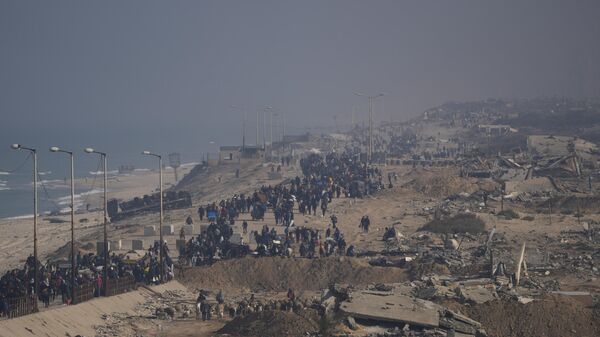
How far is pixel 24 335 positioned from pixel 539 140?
204 ft

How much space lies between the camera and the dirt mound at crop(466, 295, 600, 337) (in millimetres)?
24250

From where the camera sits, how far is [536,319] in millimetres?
24516

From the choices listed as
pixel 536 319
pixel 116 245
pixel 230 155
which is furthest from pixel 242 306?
pixel 230 155

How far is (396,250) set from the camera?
36.4 metres

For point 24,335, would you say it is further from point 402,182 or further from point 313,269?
point 402,182

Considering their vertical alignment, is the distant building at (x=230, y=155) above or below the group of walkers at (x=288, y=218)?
above

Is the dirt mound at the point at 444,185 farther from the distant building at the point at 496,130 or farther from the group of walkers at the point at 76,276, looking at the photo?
the distant building at the point at 496,130

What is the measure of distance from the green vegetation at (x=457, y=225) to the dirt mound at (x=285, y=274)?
6.34 m

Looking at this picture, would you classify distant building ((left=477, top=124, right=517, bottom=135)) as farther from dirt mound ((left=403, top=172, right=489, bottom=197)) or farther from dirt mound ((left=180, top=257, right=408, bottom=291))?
dirt mound ((left=180, top=257, right=408, bottom=291))

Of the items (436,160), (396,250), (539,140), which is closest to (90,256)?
(396,250)

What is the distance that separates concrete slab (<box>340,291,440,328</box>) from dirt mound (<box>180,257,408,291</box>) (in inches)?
267

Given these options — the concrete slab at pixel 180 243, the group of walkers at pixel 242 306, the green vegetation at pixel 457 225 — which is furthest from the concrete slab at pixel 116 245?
the green vegetation at pixel 457 225

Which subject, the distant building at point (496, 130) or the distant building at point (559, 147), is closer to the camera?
the distant building at point (559, 147)

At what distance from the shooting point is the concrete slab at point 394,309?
2392cm
